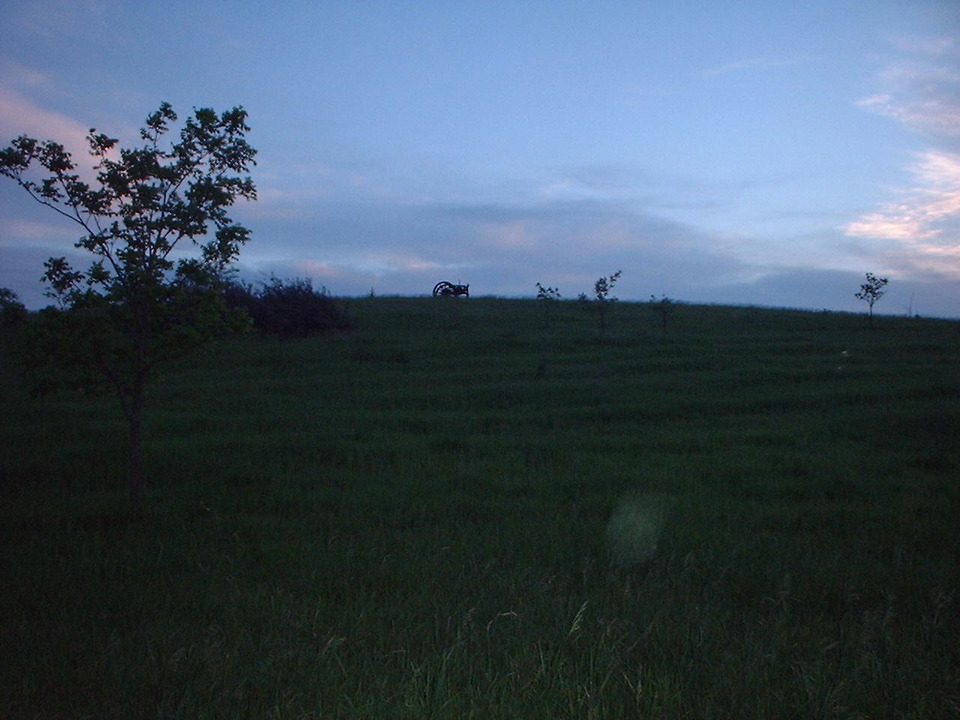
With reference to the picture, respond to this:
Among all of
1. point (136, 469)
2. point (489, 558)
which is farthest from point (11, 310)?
point (489, 558)

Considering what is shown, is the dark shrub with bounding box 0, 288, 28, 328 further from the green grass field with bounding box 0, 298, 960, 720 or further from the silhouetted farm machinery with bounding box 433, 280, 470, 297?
the silhouetted farm machinery with bounding box 433, 280, 470, 297

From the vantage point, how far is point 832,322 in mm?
38781

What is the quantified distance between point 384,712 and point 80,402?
1878 cm

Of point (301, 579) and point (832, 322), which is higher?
point (832, 322)

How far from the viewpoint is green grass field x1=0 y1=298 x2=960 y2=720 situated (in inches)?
161

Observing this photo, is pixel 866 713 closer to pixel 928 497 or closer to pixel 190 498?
pixel 928 497

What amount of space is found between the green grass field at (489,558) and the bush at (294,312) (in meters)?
14.4

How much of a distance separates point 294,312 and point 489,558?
28.3 m

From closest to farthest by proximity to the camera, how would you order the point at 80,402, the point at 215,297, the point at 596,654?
the point at 596,654 → the point at 215,297 → the point at 80,402

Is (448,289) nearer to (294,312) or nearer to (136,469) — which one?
(294,312)

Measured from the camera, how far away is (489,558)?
672 cm

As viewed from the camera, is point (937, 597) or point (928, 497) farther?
point (928, 497)

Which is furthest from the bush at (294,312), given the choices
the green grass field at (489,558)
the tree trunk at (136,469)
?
the tree trunk at (136,469)

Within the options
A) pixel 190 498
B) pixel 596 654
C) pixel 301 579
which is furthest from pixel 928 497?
pixel 190 498
